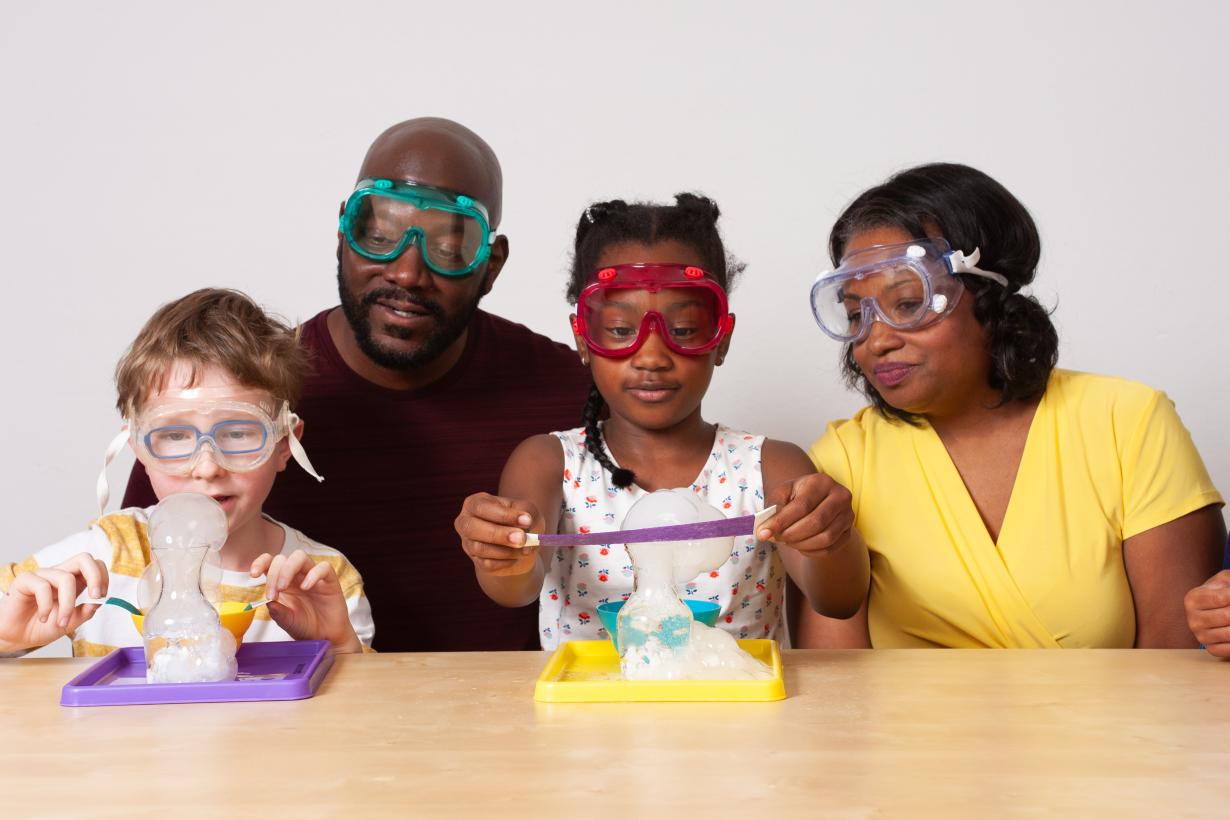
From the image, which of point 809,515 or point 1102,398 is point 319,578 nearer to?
point 809,515

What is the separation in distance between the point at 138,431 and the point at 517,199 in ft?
5.94

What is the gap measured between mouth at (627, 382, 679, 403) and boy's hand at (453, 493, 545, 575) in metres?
0.46

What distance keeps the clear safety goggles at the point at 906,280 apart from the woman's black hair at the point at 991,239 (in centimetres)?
4

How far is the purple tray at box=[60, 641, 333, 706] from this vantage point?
1.52m

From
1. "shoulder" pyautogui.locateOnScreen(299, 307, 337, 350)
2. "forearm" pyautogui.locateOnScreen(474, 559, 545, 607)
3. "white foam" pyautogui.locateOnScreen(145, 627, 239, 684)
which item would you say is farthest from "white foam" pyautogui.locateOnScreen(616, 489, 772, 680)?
"shoulder" pyautogui.locateOnScreen(299, 307, 337, 350)

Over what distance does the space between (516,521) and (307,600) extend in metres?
0.38

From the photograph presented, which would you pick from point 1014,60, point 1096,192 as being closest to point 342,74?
point 1014,60

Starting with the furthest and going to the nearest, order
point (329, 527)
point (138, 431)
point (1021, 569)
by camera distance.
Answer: point (329, 527)
point (1021, 569)
point (138, 431)

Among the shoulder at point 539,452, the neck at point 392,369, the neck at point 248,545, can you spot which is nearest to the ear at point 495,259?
the neck at point 392,369

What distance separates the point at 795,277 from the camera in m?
3.52

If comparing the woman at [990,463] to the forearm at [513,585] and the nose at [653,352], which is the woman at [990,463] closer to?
the nose at [653,352]

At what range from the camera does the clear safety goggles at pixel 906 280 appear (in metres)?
2.23

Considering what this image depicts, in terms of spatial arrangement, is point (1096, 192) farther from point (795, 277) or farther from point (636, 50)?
point (636, 50)

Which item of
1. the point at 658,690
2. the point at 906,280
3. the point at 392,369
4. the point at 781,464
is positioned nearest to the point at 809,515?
the point at 658,690
